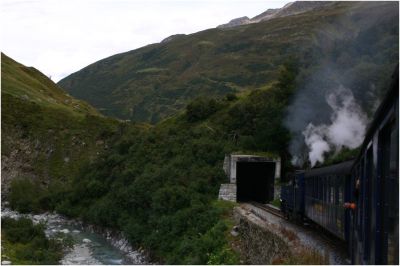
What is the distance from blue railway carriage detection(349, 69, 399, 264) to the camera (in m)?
7.20

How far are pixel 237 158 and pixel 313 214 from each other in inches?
812

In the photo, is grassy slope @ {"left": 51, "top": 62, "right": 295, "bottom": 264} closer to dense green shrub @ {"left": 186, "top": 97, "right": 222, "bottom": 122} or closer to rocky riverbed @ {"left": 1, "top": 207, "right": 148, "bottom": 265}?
dense green shrub @ {"left": 186, "top": 97, "right": 222, "bottom": 122}

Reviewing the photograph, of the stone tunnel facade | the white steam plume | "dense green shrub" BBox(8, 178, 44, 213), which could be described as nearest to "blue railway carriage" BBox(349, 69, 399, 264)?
the white steam plume

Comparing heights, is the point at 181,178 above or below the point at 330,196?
above

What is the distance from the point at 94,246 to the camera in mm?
38344

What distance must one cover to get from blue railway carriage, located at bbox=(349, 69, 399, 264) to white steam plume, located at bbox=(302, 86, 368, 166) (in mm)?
22826

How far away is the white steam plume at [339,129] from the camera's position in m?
33.7

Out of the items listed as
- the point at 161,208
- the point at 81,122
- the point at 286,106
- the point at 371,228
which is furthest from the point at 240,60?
the point at 371,228

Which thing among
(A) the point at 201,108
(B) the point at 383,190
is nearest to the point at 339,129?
(A) the point at 201,108

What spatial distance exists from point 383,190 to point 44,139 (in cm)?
8072

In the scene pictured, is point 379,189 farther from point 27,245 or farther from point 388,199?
point 27,245

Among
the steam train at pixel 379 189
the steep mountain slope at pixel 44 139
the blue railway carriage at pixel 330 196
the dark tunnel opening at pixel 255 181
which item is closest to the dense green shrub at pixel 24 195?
the steep mountain slope at pixel 44 139

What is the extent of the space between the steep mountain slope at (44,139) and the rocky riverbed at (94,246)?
76.5 feet

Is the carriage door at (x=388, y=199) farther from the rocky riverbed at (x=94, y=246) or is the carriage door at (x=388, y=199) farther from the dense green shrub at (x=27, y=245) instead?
the rocky riverbed at (x=94, y=246)
